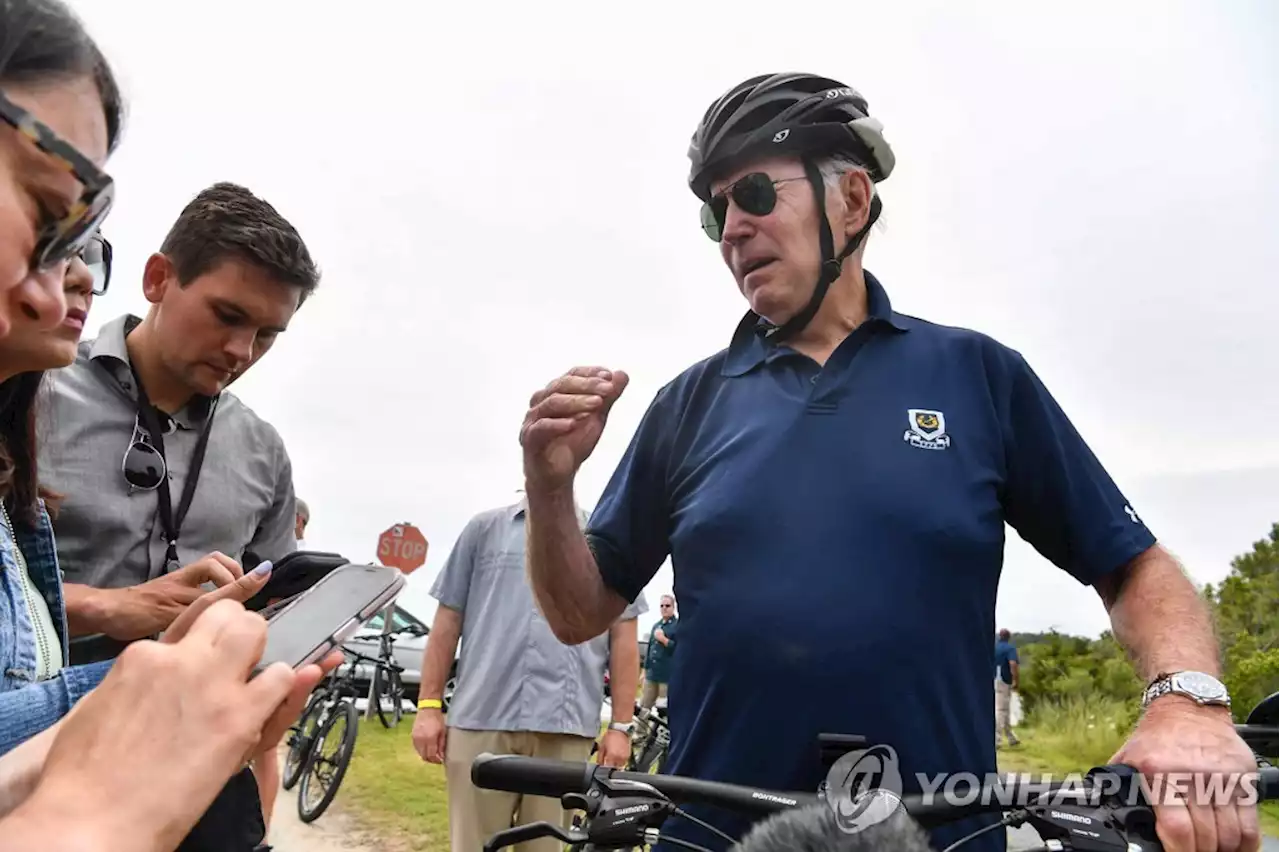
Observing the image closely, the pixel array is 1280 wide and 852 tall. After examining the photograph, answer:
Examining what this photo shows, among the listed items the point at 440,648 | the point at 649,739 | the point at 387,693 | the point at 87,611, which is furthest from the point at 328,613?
the point at 387,693

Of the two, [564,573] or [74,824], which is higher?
[564,573]

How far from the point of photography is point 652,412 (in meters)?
2.37

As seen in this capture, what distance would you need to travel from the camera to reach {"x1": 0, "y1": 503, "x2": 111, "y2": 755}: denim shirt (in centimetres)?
134

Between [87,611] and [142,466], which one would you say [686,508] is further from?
[142,466]

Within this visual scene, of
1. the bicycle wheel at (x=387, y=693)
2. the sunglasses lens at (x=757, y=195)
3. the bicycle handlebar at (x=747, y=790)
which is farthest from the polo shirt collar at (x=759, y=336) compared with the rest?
the bicycle wheel at (x=387, y=693)

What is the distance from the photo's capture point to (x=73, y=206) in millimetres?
1082

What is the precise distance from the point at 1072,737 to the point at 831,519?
1512 cm

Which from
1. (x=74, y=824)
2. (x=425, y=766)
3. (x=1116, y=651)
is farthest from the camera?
(x=1116, y=651)

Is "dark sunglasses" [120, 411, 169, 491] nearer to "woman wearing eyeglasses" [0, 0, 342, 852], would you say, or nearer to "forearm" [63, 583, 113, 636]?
"forearm" [63, 583, 113, 636]

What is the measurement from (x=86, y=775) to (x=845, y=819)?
2.53 ft

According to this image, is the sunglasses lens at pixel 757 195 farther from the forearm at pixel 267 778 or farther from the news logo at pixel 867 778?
the forearm at pixel 267 778

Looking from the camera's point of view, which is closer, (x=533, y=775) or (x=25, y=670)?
(x=25, y=670)

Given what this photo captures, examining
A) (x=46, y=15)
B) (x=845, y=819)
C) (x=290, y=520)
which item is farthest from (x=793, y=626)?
(x=290, y=520)

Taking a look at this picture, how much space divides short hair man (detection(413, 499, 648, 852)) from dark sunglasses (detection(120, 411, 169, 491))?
79.6 inches
